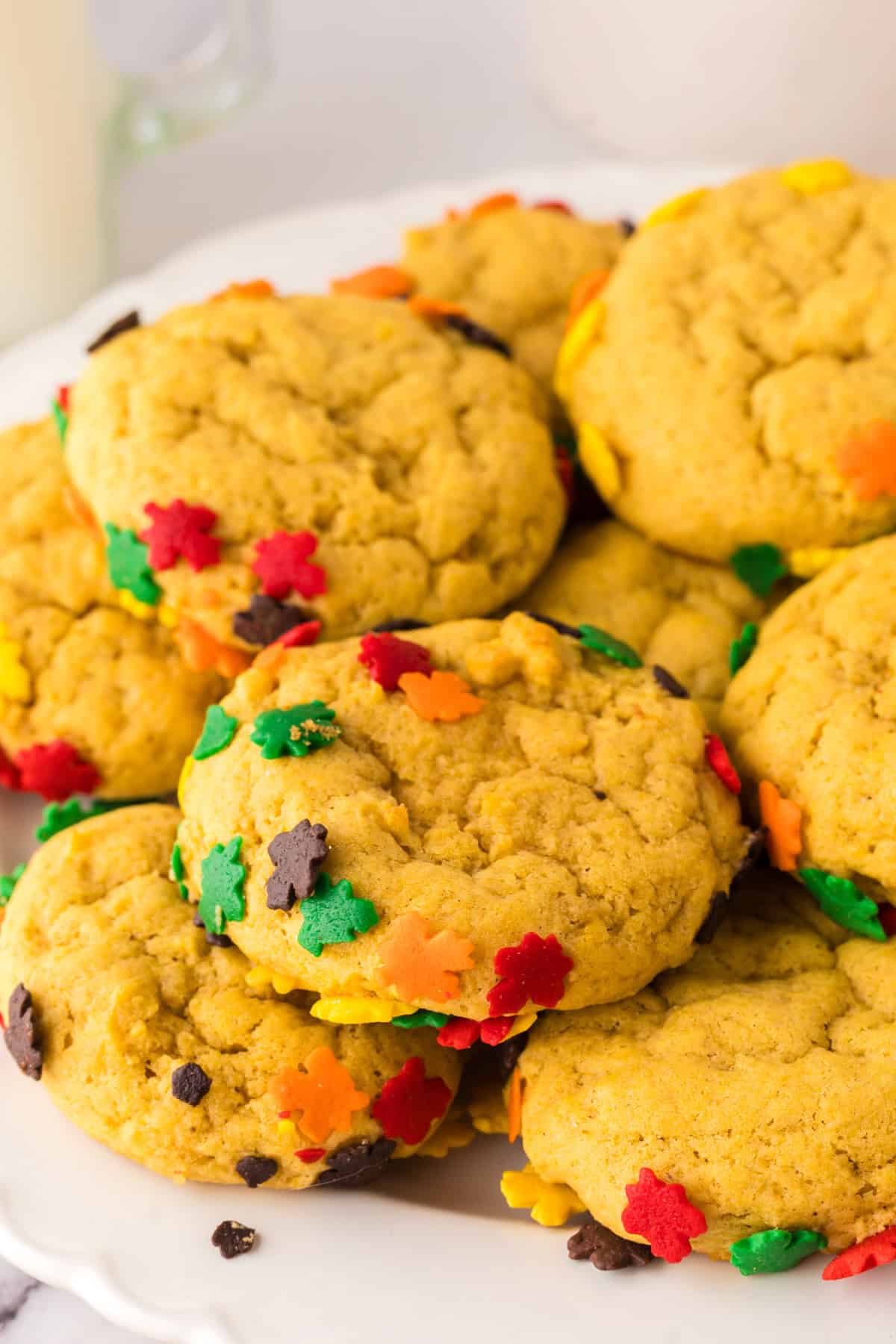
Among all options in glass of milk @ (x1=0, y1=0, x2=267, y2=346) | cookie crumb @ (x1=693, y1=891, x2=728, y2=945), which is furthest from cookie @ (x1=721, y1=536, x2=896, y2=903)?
glass of milk @ (x1=0, y1=0, x2=267, y2=346)

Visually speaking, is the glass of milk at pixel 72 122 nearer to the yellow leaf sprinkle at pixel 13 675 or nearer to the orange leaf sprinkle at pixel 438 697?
the yellow leaf sprinkle at pixel 13 675

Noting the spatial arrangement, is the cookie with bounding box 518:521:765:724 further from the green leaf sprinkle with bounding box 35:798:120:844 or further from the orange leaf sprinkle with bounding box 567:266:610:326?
the green leaf sprinkle with bounding box 35:798:120:844

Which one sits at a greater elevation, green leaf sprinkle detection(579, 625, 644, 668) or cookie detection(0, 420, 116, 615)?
cookie detection(0, 420, 116, 615)

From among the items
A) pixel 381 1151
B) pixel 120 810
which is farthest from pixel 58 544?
pixel 381 1151

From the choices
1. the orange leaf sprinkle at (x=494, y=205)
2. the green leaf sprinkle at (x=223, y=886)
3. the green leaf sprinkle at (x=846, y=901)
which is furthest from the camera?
the orange leaf sprinkle at (x=494, y=205)

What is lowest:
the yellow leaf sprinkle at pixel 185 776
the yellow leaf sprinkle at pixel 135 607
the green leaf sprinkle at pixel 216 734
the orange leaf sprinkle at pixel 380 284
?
the yellow leaf sprinkle at pixel 185 776

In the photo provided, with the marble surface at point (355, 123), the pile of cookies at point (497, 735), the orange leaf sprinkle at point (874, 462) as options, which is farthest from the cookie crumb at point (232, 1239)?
the marble surface at point (355, 123)

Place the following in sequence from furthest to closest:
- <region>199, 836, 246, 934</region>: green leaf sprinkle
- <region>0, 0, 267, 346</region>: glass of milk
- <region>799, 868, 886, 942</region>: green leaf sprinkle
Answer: <region>0, 0, 267, 346</region>: glass of milk
<region>799, 868, 886, 942</region>: green leaf sprinkle
<region>199, 836, 246, 934</region>: green leaf sprinkle

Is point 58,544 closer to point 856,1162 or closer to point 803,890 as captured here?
point 803,890
